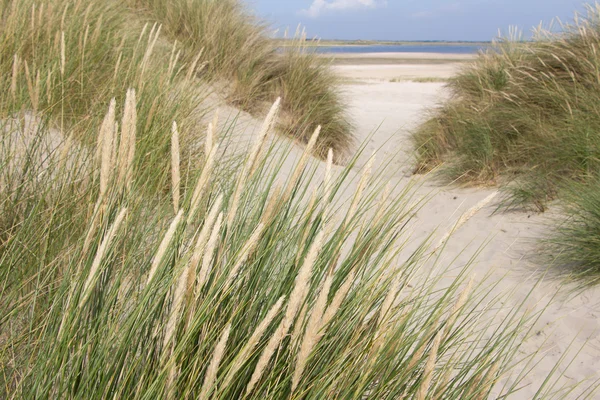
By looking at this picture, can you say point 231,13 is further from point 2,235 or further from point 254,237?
point 254,237

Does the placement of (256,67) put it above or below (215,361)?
below

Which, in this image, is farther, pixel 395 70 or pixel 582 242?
pixel 395 70

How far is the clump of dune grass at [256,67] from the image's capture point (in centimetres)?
712

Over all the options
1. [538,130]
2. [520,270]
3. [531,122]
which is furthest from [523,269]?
[531,122]

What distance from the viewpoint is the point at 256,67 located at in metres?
7.54

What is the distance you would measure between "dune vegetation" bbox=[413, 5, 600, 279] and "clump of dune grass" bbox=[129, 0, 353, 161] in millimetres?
1345

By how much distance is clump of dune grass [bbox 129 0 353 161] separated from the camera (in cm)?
712

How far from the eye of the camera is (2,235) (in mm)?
1870

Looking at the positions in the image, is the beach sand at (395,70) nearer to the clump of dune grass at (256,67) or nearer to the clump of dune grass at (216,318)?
the clump of dune grass at (256,67)

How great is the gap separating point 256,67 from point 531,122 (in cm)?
365

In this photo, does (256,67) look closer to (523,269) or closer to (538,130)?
(538,130)


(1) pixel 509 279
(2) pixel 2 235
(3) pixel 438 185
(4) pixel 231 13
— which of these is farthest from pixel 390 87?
(2) pixel 2 235

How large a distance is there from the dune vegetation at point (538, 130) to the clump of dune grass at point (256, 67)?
1345mm

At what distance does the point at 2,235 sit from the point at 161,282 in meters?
1.07
